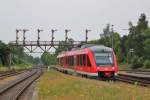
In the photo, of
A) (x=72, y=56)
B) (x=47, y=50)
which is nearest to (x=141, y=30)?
(x=47, y=50)

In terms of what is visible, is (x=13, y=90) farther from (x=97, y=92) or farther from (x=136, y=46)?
(x=136, y=46)

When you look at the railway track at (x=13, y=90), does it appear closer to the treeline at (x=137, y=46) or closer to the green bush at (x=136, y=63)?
the treeline at (x=137, y=46)

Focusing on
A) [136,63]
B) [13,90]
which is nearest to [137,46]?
[136,63]

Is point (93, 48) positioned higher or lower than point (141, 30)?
lower

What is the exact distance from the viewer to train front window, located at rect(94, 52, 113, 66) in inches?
1524

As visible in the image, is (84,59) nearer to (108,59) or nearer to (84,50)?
(84,50)

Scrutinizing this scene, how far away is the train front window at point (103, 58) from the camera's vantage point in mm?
38722

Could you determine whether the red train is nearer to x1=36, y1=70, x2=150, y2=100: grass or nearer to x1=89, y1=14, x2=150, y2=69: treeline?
x1=36, y1=70, x2=150, y2=100: grass

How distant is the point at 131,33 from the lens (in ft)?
336

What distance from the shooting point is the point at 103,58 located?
129 feet

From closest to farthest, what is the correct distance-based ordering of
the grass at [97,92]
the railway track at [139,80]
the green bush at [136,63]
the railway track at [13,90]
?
the grass at [97,92] < the railway track at [13,90] < the railway track at [139,80] < the green bush at [136,63]

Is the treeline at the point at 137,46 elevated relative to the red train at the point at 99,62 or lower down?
elevated

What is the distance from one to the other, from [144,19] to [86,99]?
87.6 meters

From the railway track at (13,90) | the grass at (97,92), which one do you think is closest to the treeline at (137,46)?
the railway track at (13,90)
